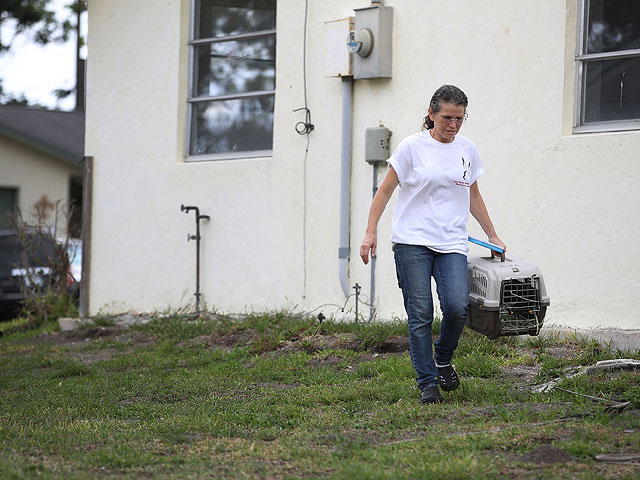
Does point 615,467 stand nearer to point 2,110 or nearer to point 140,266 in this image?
point 140,266

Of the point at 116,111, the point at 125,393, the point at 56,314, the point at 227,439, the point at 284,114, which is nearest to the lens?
the point at 227,439

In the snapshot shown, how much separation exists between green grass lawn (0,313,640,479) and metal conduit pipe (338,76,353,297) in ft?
1.97

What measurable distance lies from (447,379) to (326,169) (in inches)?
149

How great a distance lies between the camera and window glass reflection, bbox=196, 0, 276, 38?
9.96 m

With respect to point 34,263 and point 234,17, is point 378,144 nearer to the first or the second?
point 234,17

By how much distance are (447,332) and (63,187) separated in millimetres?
20597

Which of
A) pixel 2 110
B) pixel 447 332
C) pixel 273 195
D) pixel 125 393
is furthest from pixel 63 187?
pixel 447 332

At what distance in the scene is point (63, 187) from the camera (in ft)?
81.5

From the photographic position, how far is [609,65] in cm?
755

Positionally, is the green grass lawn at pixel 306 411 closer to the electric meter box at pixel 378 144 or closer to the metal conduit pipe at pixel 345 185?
the metal conduit pipe at pixel 345 185

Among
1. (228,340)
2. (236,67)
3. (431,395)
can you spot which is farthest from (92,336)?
(431,395)

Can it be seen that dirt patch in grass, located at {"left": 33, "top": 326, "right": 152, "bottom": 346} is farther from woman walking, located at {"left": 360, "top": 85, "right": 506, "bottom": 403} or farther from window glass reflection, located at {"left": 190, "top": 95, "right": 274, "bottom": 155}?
woman walking, located at {"left": 360, "top": 85, "right": 506, "bottom": 403}

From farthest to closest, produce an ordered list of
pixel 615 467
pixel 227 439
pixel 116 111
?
1. pixel 116 111
2. pixel 227 439
3. pixel 615 467

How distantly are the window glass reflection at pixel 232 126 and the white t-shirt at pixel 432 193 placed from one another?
4.25m
